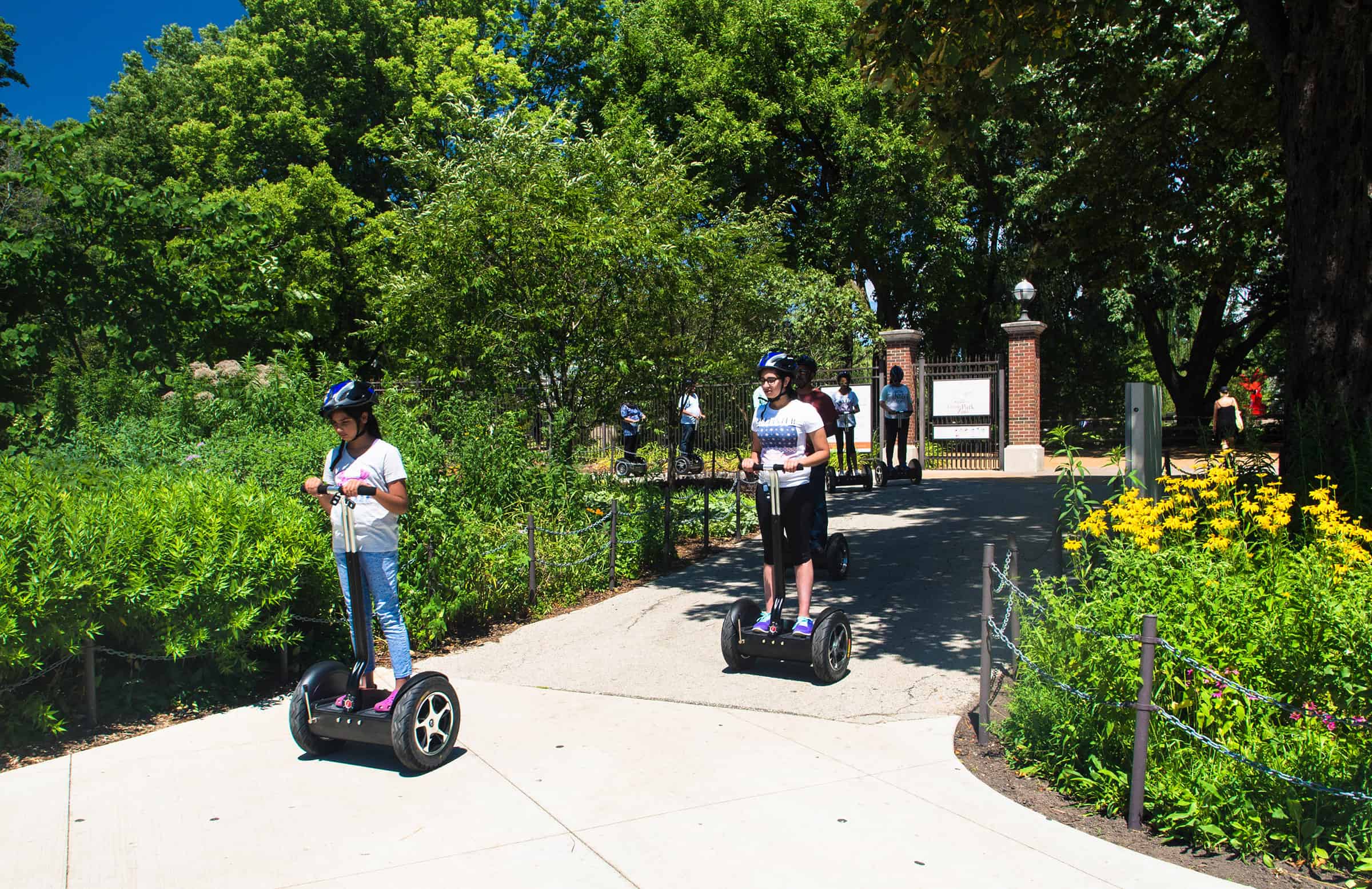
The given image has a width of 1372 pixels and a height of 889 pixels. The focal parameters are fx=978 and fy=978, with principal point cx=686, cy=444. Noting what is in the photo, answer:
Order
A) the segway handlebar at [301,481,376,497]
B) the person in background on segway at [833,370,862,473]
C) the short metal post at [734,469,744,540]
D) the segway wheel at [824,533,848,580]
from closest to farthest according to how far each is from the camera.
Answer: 1. the segway handlebar at [301,481,376,497]
2. the segway wheel at [824,533,848,580]
3. the short metal post at [734,469,744,540]
4. the person in background on segway at [833,370,862,473]

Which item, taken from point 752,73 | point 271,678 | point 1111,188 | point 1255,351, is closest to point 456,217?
point 271,678

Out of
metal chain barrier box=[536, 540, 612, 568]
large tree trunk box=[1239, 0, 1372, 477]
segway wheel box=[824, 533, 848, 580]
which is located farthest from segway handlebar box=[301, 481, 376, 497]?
large tree trunk box=[1239, 0, 1372, 477]

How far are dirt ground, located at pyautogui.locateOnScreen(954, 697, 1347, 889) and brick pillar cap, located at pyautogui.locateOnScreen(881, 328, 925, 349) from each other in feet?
53.0

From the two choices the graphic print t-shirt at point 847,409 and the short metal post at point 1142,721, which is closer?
the short metal post at point 1142,721

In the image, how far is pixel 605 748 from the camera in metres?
5.15

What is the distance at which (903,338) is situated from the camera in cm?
2070

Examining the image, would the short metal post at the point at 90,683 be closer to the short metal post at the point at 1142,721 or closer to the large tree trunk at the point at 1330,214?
the short metal post at the point at 1142,721

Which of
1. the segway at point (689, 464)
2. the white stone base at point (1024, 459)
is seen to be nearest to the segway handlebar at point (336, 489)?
the segway at point (689, 464)

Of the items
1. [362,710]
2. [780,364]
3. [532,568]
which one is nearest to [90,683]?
[362,710]

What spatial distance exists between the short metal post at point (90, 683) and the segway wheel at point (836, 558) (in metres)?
5.98

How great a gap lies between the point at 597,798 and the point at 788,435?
2.68 m

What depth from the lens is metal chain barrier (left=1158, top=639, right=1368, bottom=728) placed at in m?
3.69

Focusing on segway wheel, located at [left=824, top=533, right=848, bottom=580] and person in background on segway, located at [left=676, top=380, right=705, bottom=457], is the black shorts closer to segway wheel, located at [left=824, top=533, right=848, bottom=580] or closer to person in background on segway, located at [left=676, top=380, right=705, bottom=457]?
segway wheel, located at [left=824, top=533, right=848, bottom=580]

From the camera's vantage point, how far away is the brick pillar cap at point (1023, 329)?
1942cm
